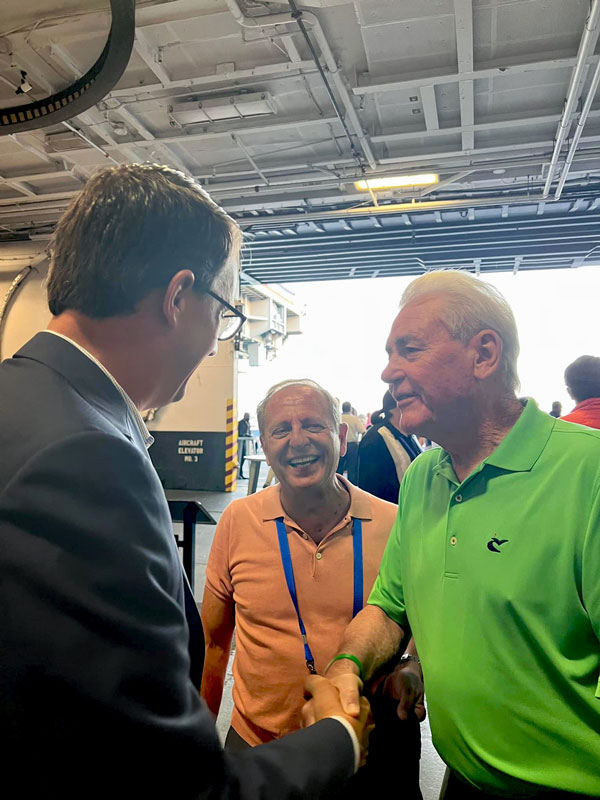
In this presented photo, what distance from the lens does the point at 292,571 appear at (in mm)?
1714

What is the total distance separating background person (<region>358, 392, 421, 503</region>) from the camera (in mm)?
3379

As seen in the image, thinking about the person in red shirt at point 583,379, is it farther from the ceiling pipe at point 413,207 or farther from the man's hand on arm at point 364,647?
the ceiling pipe at point 413,207

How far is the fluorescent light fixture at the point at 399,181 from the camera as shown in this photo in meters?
5.71

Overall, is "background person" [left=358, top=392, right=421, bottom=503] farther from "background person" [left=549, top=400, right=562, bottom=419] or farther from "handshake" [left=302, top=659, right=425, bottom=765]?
"background person" [left=549, top=400, right=562, bottom=419]

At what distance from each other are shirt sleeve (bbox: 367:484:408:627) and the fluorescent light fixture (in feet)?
16.5

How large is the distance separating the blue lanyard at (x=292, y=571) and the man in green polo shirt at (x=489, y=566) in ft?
0.41

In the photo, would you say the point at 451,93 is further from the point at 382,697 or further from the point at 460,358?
the point at 382,697

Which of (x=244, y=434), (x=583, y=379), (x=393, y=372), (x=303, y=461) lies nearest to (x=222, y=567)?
(x=303, y=461)

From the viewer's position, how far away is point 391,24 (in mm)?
3670

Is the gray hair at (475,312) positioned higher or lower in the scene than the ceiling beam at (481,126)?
lower

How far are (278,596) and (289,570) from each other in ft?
0.29

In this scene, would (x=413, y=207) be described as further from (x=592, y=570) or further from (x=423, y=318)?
(x=592, y=570)

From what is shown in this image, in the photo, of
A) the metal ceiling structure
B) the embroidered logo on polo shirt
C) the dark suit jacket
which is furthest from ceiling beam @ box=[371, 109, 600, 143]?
the dark suit jacket

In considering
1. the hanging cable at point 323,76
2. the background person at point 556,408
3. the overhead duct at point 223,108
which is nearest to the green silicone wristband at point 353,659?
the hanging cable at point 323,76
